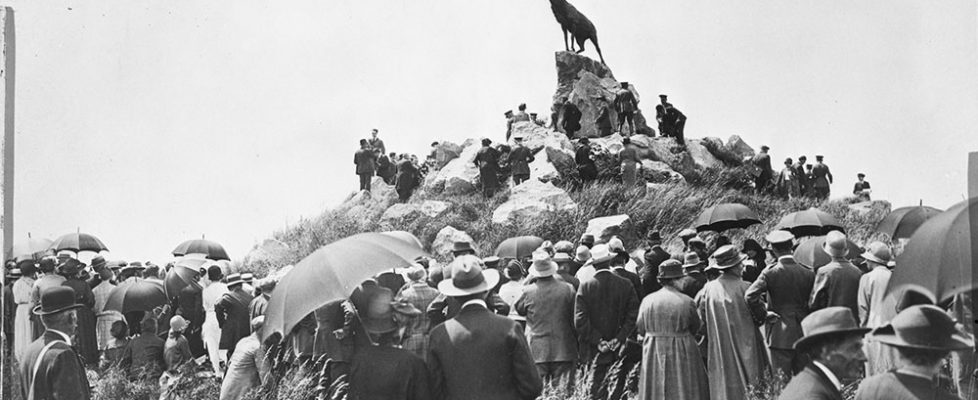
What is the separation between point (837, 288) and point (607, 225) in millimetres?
9153

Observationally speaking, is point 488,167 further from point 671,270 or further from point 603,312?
point 671,270

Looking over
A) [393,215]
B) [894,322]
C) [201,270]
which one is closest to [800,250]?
Answer: [894,322]

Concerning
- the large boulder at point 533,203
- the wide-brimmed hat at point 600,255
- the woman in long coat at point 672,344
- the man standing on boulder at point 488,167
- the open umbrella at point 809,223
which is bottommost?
the woman in long coat at point 672,344

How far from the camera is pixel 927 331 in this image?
3.32m

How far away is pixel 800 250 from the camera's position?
8797 mm

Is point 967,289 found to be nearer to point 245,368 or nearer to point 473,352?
point 473,352

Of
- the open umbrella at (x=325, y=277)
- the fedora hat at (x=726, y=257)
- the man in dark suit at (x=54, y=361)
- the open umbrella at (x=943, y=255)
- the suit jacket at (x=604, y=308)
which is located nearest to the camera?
the open umbrella at (x=943, y=255)

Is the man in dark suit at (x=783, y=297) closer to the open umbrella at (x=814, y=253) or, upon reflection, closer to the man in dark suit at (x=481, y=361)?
the open umbrella at (x=814, y=253)

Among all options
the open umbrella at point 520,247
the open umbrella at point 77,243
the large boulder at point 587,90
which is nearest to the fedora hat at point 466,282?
the open umbrella at point 520,247

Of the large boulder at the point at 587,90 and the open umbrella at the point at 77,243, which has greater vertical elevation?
the large boulder at the point at 587,90

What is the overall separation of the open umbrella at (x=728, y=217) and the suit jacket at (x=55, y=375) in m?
8.34

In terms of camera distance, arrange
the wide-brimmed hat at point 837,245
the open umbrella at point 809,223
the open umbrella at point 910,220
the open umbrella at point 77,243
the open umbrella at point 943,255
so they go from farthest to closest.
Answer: the open umbrella at point 77,243 → the open umbrella at point 809,223 → the open umbrella at point 910,220 → the wide-brimmed hat at point 837,245 → the open umbrella at point 943,255

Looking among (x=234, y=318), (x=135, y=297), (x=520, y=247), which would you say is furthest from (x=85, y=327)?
(x=520, y=247)

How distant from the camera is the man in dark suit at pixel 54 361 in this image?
518 centimetres
